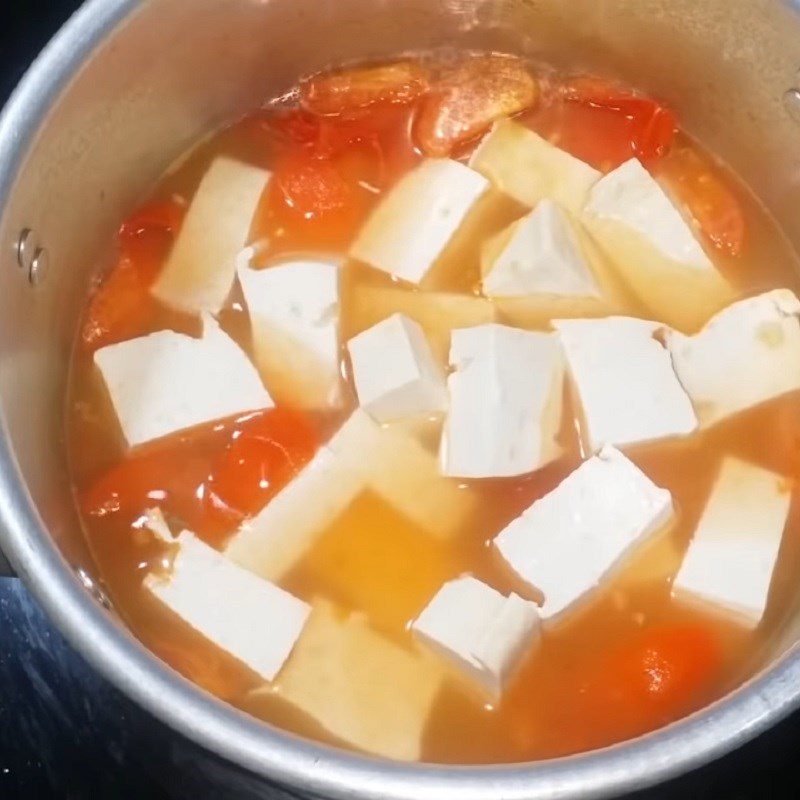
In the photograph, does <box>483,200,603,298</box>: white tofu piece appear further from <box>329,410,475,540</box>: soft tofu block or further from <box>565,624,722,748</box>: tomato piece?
<box>565,624,722,748</box>: tomato piece

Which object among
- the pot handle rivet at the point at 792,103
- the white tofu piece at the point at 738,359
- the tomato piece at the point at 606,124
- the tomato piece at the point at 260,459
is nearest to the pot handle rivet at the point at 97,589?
the tomato piece at the point at 260,459

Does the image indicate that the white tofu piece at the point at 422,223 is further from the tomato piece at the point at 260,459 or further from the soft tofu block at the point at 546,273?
the tomato piece at the point at 260,459

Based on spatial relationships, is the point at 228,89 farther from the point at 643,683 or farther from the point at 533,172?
the point at 643,683

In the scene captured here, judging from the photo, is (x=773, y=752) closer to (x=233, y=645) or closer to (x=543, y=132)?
(x=233, y=645)

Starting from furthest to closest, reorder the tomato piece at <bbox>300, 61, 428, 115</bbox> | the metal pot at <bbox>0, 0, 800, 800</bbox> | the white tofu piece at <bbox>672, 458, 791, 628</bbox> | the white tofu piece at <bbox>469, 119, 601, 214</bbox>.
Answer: the tomato piece at <bbox>300, 61, 428, 115</bbox> → the white tofu piece at <bbox>469, 119, 601, 214</bbox> → the white tofu piece at <bbox>672, 458, 791, 628</bbox> → the metal pot at <bbox>0, 0, 800, 800</bbox>

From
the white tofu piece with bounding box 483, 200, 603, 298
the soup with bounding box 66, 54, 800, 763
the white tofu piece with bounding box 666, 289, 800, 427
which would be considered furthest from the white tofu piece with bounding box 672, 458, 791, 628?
the white tofu piece with bounding box 483, 200, 603, 298
